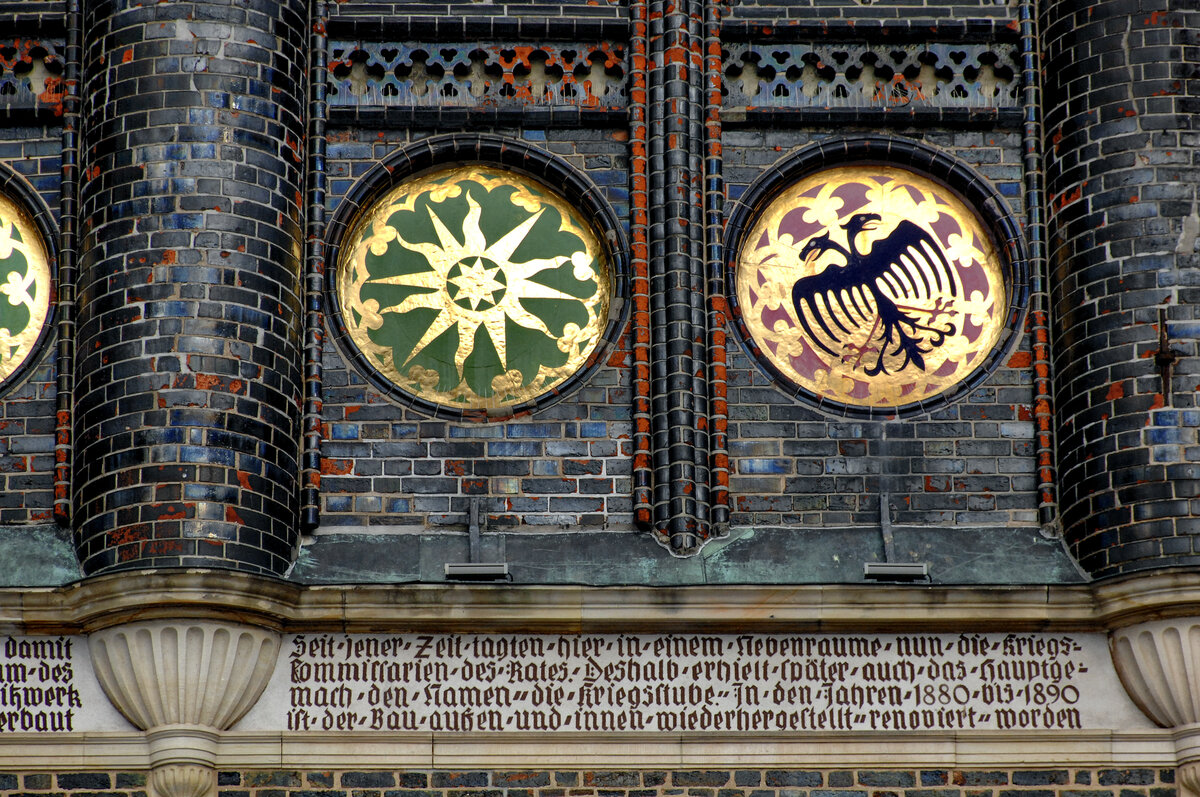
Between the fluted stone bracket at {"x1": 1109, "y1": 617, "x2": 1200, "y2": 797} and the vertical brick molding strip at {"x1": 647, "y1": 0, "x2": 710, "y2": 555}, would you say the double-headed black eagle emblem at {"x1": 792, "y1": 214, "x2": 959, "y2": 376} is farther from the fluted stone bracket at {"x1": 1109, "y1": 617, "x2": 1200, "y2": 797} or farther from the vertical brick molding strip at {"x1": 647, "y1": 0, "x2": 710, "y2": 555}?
the fluted stone bracket at {"x1": 1109, "y1": 617, "x2": 1200, "y2": 797}

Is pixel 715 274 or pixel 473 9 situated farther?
pixel 473 9

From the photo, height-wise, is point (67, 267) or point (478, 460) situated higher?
point (67, 267)

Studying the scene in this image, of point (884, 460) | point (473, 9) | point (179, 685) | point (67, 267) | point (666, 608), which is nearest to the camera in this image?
point (179, 685)

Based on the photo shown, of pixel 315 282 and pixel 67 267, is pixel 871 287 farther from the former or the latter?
pixel 67 267

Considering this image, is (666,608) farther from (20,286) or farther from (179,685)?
(20,286)

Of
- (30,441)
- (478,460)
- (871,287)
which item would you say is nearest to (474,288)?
(478,460)

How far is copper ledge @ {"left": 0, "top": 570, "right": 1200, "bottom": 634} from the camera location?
12.8 metres

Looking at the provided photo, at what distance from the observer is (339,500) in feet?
44.8

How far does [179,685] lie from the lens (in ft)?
41.4

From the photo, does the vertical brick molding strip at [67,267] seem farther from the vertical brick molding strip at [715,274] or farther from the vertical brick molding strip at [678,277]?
the vertical brick molding strip at [715,274]

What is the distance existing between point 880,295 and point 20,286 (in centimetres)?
566

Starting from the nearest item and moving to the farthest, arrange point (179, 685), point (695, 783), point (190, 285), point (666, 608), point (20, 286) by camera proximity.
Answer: point (179, 685) → point (695, 783) → point (666, 608) → point (190, 285) → point (20, 286)

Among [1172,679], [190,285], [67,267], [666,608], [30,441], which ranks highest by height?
[67,267]

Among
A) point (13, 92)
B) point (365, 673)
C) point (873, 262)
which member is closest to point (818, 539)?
point (873, 262)
